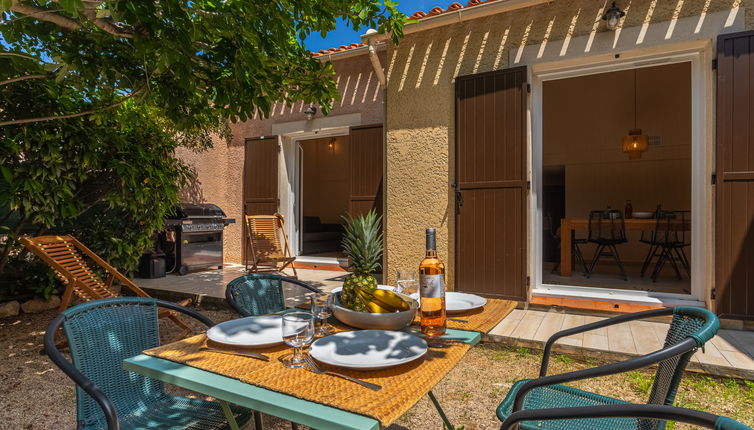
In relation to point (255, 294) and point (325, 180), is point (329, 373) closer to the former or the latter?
point (255, 294)

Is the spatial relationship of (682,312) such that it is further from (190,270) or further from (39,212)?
(190,270)

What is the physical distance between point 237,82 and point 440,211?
2600mm

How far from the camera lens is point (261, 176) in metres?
7.46

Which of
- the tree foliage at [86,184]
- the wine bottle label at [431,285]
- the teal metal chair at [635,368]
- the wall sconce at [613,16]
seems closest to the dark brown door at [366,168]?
the tree foliage at [86,184]

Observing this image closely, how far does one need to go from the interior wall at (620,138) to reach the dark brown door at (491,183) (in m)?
4.23

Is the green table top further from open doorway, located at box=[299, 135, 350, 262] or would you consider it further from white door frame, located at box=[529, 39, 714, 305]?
Result: open doorway, located at box=[299, 135, 350, 262]

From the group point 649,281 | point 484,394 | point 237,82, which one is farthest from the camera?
point 649,281

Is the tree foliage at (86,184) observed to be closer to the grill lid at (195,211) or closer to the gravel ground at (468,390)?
the gravel ground at (468,390)

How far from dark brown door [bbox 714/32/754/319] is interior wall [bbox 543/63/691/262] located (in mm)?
4399

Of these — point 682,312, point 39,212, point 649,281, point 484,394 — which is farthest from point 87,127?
point 649,281

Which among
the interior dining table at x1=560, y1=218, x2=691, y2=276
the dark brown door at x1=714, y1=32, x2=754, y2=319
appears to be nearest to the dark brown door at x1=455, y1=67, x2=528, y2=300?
the dark brown door at x1=714, y1=32, x2=754, y2=319

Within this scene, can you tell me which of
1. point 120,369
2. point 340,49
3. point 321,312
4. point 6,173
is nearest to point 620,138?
point 340,49

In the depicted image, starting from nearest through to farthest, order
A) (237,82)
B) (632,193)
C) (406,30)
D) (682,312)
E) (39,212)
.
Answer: (682,312) < (237,82) < (39,212) < (406,30) < (632,193)

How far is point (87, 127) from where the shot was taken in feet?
13.0
